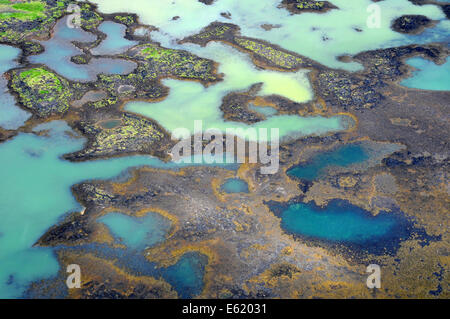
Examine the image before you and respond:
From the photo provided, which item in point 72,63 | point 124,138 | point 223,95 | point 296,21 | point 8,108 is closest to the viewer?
point 124,138

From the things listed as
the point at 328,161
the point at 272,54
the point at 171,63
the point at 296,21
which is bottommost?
the point at 328,161

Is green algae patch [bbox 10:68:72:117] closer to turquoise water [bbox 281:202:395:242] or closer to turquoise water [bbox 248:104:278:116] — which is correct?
turquoise water [bbox 248:104:278:116]

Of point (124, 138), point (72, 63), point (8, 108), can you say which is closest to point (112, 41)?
point (72, 63)

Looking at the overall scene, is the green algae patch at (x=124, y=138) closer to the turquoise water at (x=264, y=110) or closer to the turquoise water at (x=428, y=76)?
the turquoise water at (x=264, y=110)

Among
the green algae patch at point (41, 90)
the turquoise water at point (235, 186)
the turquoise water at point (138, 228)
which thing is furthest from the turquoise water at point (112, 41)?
the turquoise water at point (138, 228)

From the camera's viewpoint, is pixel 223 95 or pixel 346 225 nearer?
pixel 346 225

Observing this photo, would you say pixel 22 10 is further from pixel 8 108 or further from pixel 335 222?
pixel 335 222
